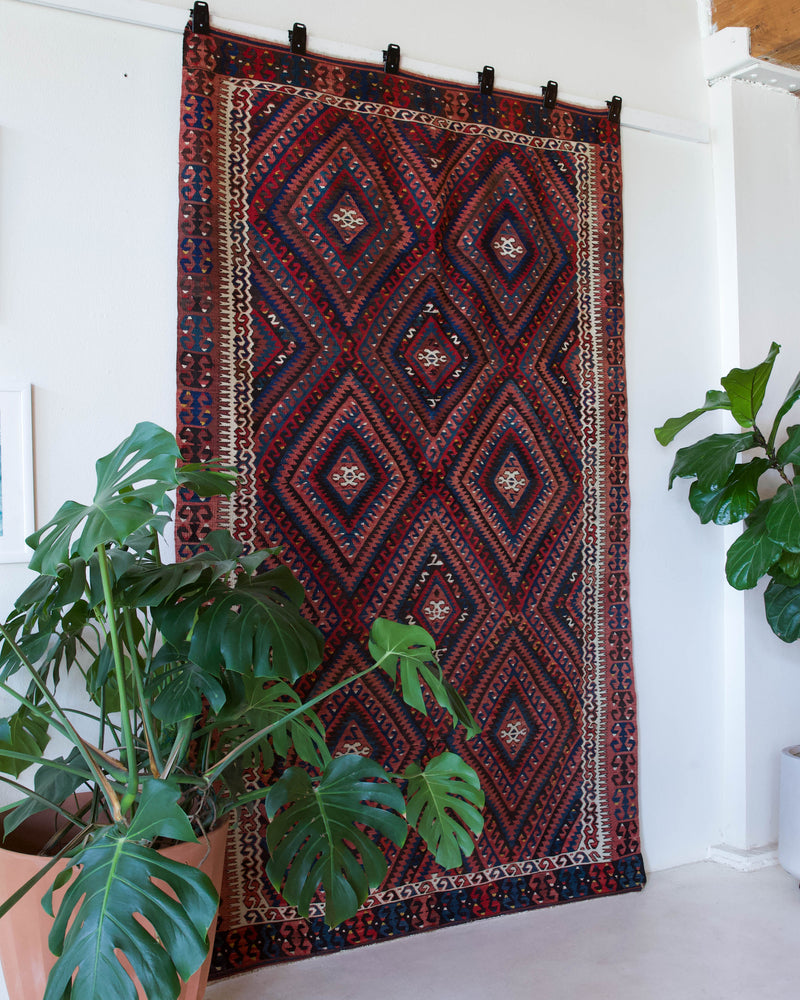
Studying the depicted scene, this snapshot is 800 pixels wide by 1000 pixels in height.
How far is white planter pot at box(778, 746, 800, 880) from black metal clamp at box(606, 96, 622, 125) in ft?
6.59

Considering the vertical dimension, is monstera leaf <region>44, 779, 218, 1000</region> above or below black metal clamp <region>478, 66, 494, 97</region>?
below

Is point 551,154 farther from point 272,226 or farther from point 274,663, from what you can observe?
point 274,663

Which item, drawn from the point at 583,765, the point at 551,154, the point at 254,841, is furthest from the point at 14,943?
the point at 551,154

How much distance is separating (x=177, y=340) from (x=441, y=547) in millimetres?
882

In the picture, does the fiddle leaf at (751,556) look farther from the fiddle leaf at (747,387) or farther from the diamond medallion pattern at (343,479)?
the diamond medallion pattern at (343,479)

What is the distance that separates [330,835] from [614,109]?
2247mm

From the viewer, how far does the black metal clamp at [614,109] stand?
2.67 meters

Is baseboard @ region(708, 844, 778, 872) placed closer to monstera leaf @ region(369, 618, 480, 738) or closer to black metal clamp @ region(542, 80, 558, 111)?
monstera leaf @ region(369, 618, 480, 738)

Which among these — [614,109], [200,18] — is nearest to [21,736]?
[200,18]

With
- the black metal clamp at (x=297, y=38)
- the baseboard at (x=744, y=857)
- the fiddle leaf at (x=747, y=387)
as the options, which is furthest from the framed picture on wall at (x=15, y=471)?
the baseboard at (x=744, y=857)

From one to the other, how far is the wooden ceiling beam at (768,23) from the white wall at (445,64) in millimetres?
110

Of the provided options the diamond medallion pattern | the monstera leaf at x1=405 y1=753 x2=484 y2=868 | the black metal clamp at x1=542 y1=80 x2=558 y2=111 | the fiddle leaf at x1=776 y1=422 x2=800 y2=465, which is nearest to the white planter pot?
the fiddle leaf at x1=776 y1=422 x2=800 y2=465

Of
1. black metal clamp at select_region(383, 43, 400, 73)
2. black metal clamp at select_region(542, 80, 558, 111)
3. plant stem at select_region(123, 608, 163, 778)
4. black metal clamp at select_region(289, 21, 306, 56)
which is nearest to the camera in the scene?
plant stem at select_region(123, 608, 163, 778)

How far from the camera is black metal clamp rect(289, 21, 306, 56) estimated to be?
2211 millimetres
